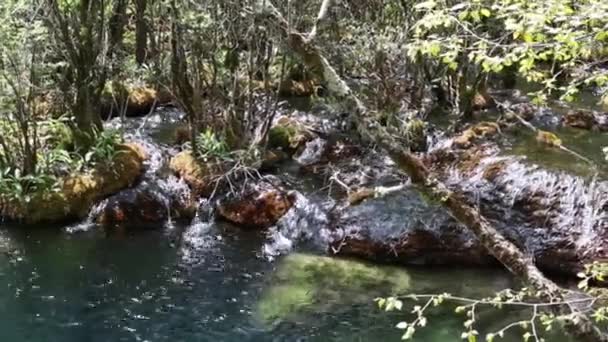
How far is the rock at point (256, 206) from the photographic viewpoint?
11.2m

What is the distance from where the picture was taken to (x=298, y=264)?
388 inches

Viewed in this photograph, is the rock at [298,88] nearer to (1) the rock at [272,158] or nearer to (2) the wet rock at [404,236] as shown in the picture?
(1) the rock at [272,158]

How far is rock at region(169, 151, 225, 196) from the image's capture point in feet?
39.2

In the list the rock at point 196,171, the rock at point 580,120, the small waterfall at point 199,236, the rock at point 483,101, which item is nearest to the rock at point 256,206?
the small waterfall at point 199,236

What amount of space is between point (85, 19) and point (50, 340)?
19.6ft

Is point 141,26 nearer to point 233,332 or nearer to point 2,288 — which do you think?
point 2,288

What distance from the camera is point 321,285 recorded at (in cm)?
915

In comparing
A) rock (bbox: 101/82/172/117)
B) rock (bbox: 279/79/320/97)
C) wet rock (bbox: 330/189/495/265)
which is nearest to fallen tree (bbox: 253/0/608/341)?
wet rock (bbox: 330/189/495/265)

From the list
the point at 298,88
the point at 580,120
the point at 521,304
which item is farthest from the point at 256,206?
the point at 580,120

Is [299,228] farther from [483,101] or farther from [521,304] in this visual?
[483,101]

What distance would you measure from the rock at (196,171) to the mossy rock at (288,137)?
67.7 inches

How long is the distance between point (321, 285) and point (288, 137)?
508 cm

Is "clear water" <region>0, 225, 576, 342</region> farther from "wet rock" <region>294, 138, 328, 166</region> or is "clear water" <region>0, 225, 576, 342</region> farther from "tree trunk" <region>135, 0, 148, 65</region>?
"tree trunk" <region>135, 0, 148, 65</region>

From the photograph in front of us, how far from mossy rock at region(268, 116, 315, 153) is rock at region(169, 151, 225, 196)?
5.64 ft
